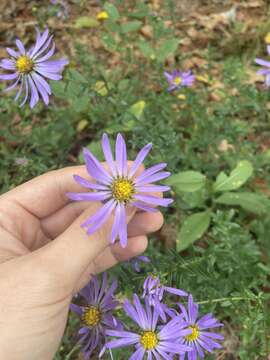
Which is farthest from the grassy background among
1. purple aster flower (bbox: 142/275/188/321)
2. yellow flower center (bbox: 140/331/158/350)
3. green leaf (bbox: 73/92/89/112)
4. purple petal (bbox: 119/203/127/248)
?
purple petal (bbox: 119/203/127/248)

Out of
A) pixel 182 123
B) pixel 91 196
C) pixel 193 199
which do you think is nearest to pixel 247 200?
pixel 193 199

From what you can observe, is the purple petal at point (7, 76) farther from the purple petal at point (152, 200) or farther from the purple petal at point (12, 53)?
the purple petal at point (152, 200)

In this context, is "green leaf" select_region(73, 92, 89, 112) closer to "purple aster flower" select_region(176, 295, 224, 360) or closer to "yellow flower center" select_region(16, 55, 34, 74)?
"yellow flower center" select_region(16, 55, 34, 74)

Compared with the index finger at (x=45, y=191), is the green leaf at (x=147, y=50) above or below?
above

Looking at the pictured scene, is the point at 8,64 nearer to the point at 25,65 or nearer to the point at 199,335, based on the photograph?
the point at 25,65

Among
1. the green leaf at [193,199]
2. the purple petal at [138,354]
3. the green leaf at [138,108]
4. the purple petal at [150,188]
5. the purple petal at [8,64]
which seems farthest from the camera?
the green leaf at [138,108]

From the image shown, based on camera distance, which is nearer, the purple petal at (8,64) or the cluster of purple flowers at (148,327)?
the cluster of purple flowers at (148,327)

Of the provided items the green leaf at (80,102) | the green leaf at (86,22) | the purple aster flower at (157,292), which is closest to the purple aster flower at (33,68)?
the green leaf at (80,102)
